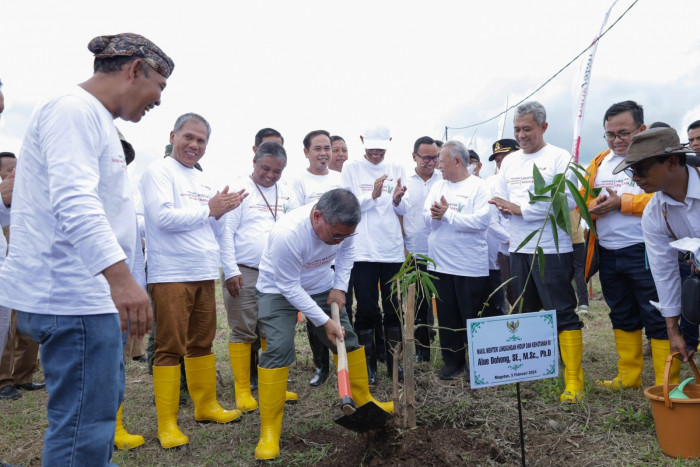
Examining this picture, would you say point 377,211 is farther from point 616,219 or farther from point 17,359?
point 17,359

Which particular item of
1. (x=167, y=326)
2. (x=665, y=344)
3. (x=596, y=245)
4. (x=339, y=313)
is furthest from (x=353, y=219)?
Answer: (x=665, y=344)

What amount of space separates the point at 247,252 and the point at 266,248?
866 millimetres

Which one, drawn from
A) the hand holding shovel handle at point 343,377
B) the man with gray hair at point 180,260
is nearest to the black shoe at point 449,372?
the hand holding shovel handle at point 343,377

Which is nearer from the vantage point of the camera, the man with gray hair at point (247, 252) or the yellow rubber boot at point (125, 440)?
the yellow rubber boot at point (125, 440)

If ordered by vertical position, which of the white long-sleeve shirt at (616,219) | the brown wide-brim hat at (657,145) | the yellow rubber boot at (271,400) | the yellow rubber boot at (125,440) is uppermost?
the brown wide-brim hat at (657,145)

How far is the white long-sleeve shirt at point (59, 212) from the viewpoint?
1.63 m

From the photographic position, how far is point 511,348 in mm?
2494

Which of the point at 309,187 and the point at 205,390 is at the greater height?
the point at 309,187

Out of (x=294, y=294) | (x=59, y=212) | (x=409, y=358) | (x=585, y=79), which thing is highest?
(x=585, y=79)

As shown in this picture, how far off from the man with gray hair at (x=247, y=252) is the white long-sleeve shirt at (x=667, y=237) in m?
2.73

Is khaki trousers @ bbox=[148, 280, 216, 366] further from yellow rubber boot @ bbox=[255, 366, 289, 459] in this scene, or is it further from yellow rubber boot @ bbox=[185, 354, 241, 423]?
yellow rubber boot @ bbox=[255, 366, 289, 459]

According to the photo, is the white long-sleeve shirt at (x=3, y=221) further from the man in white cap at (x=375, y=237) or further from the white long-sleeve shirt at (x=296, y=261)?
the man in white cap at (x=375, y=237)

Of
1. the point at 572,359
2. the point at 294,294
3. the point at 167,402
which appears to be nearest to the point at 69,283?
the point at 294,294

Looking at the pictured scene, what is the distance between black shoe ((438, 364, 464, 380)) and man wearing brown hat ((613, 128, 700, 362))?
6.20ft
